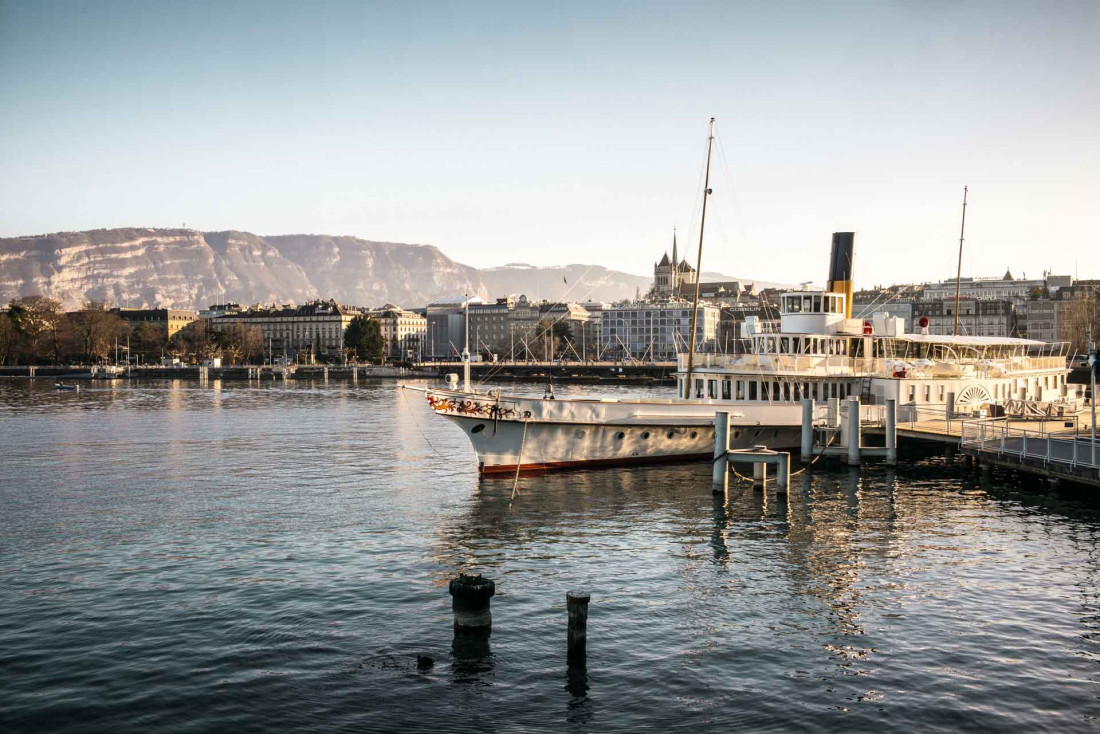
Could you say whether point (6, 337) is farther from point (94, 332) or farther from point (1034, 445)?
point (1034, 445)

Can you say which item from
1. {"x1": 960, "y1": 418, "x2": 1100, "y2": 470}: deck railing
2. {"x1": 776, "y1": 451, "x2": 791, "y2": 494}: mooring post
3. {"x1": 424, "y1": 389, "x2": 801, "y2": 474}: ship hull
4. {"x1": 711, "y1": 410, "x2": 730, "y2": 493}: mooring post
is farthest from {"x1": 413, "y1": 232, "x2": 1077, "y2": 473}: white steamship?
{"x1": 776, "y1": 451, "x2": 791, "y2": 494}: mooring post

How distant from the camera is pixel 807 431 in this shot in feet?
142

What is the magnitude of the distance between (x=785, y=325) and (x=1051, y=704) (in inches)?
1368

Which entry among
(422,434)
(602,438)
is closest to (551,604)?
(602,438)

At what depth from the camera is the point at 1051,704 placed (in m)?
16.7

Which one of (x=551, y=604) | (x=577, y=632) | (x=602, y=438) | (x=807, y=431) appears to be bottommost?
(x=551, y=604)

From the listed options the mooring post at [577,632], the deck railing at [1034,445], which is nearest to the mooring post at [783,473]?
the deck railing at [1034,445]

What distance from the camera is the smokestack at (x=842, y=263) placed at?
51.7 metres

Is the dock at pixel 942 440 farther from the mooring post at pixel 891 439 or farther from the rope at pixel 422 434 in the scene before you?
the rope at pixel 422 434

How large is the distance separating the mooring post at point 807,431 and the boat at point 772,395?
7.05 feet

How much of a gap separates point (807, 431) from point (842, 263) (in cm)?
1339

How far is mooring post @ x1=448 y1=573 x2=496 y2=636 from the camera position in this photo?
63.3 ft

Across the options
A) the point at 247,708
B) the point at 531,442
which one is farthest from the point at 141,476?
the point at 247,708

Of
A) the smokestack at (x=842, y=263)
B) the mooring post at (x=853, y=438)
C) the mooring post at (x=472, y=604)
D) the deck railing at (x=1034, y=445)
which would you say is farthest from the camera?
the smokestack at (x=842, y=263)
